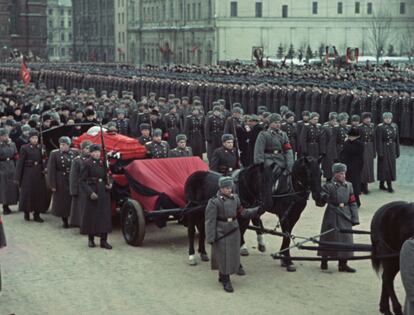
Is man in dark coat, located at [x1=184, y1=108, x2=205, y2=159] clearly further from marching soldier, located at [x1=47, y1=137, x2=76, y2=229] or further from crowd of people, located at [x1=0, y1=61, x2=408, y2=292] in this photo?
marching soldier, located at [x1=47, y1=137, x2=76, y2=229]

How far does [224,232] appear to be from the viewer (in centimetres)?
1107

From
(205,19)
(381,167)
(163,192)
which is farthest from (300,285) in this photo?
(205,19)

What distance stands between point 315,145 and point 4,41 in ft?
255

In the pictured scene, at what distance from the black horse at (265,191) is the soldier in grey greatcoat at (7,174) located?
16.5 ft

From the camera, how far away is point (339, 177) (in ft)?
38.8

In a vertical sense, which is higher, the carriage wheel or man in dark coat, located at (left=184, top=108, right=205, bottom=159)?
man in dark coat, located at (left=184, top=108, right=205, bottom=159)

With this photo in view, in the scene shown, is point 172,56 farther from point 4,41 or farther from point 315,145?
point 315,145

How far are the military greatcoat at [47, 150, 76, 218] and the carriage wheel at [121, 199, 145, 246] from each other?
68.0 inches

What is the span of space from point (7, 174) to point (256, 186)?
20.2ft

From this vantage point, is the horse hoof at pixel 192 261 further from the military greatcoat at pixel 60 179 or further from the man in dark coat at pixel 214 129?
the man in dark coat at pixel 214 129

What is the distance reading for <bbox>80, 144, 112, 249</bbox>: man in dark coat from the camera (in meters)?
13.4

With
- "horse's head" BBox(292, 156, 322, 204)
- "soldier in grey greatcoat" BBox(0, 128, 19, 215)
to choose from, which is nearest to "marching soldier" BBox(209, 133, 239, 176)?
"horse's head" BBox(292, 156, 322, 204)

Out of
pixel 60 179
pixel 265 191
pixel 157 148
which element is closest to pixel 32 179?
pixel 60 179

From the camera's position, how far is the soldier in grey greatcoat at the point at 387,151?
715 inches
